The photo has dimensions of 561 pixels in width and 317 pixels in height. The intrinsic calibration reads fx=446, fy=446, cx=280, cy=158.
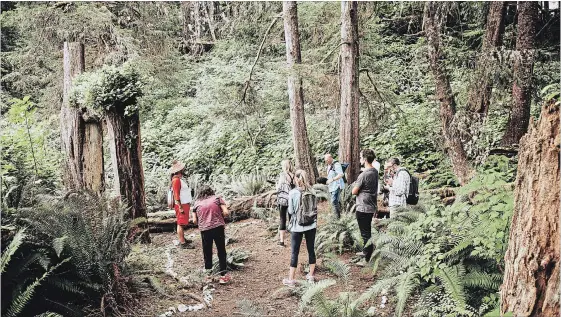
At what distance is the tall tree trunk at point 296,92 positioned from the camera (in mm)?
12344

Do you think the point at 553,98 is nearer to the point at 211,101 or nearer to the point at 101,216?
the point at 101,216

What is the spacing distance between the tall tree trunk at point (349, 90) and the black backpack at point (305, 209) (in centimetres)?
512

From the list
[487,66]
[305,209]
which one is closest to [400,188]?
[305,209]

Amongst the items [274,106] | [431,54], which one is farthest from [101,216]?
[274,106]

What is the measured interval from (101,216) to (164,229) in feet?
18.3

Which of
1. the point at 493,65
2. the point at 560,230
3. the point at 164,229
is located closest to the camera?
the point at 560,230

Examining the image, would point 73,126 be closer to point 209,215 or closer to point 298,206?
point 209,215

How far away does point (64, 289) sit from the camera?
17.7 feet

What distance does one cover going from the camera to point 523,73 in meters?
10.2

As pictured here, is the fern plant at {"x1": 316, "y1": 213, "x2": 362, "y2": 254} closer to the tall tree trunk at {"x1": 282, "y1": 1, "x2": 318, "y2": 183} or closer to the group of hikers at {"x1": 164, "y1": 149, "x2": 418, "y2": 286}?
the group of hikers at {"x1": 164, "y1": 149, "x2": 418, "y2": 286}

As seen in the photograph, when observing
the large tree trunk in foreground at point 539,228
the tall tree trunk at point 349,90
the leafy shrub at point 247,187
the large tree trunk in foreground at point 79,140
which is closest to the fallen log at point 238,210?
the leafy shrub at point 247,187

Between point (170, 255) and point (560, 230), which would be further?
point (170, 255)

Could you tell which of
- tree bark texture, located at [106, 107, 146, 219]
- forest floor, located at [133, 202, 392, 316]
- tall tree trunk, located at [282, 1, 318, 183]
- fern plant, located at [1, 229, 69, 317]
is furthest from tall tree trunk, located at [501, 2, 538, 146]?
fern plant, located at [1, 229, 69, 317]

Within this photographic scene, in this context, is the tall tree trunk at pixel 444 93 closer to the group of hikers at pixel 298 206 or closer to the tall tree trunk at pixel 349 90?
the tall tree trunk at pixel 349 90
